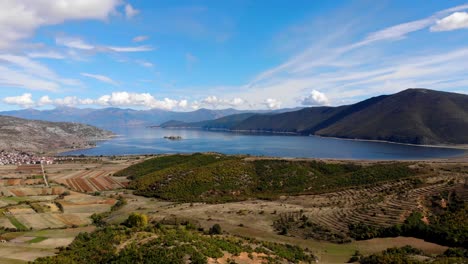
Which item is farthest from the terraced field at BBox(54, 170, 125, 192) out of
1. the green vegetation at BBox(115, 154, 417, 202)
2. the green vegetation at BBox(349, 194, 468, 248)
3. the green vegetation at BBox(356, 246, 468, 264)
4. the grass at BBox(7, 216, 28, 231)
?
the green vegetation at BBox(356, 246, 468, 264)

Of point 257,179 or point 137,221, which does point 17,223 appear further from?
point 257,179

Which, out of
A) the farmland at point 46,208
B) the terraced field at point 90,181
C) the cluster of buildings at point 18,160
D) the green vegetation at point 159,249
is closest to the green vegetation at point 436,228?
the green vegetation at point 159,249

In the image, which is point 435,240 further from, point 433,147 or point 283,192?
point 433,147

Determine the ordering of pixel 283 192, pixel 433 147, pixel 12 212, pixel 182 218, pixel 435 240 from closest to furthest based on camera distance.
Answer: pixel 435 240 → pixel 182 218 → pixel 12 212 → pixel 283 192 → pixel 433 147

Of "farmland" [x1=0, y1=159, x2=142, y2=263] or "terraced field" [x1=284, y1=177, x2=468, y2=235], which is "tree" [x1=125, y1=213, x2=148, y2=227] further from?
"terraced field" [x1=284, y1=177, x2=468, y2=235]

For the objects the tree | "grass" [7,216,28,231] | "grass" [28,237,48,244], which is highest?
the tree

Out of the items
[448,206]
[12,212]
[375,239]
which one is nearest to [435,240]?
[375,239]
